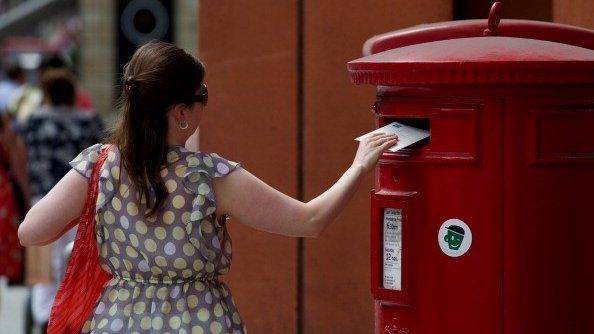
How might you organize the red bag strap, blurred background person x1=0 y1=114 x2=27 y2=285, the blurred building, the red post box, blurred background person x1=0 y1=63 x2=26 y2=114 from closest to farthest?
1. the red bag strap
2. the red post box
3. the blurred building
4. blurred background person x1=0 y1=114 x2=27 y2=285
5. blurred background person x1=0 y1=63 x2=26 y2=114

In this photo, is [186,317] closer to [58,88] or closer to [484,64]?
[484,64]

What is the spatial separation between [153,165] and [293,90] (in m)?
2.84

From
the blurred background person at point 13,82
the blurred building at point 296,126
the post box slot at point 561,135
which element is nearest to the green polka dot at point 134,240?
the post box slot at point 561,135

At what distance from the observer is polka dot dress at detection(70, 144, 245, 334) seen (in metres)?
3.80

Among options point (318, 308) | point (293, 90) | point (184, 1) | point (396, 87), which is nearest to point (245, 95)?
point (293, 90)

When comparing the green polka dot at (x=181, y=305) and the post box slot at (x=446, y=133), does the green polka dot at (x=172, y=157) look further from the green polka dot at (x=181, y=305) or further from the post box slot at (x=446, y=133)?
the post box slot at (x=446, y=133)

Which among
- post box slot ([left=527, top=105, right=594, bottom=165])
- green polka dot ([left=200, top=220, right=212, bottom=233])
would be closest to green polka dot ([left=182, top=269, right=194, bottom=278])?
green polka dot ([left=200, top=220, right=212, bottom=233])

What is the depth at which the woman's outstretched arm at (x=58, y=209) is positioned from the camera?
3.79m

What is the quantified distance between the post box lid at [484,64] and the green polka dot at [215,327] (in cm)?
91

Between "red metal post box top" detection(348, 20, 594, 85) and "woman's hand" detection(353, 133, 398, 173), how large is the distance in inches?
7.3

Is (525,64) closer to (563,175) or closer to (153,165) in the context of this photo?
(563,175)

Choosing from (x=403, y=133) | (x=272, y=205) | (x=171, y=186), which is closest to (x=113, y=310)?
(x=171, y=186)

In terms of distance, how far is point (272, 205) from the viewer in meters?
3.83

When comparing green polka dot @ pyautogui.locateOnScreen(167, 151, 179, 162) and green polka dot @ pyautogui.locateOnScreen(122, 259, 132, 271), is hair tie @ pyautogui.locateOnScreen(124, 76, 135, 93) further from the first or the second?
green polka dot @ pyautogui.locateOnScreen(122, 259, 132, 271)
